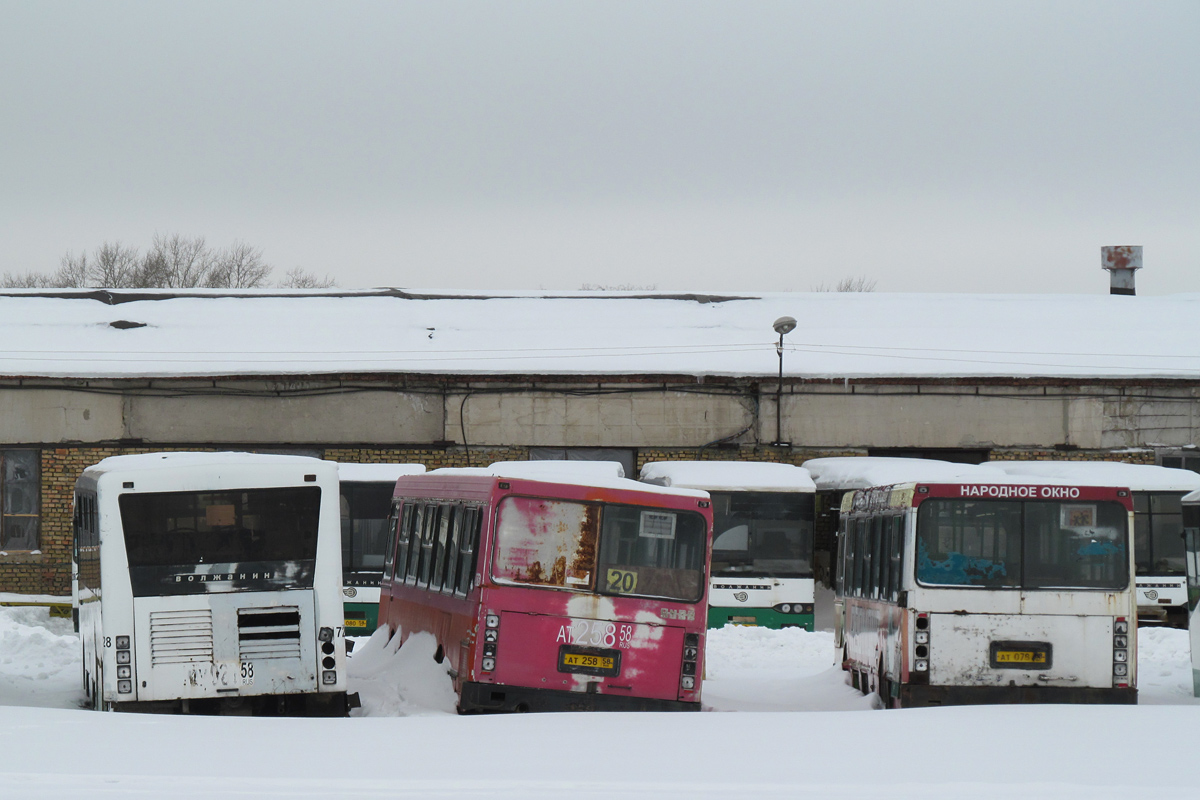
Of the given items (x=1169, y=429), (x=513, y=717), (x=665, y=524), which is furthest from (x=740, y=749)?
(x=1169, y=429)

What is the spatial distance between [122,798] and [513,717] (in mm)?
4503

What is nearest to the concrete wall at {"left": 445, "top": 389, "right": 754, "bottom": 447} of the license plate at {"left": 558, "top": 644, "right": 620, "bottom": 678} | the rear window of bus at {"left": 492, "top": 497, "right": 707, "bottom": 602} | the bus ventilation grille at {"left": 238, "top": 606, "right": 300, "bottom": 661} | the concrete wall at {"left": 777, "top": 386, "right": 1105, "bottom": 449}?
the concrete wall at {"left": 777, "top": 386, "right": 1105, "bottom": 449}

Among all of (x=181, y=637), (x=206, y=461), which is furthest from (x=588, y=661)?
(x=206, y=461)

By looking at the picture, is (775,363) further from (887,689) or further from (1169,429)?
(887,689)

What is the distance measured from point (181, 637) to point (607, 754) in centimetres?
464

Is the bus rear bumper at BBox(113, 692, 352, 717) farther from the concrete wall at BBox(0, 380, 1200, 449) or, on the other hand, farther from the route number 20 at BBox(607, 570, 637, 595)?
the concrete wall at BBox(0, 380, 1200, 449)

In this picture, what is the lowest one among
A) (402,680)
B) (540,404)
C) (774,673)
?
(774,673)

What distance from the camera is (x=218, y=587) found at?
1194 cm

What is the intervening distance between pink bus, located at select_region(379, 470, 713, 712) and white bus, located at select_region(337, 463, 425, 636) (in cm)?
960

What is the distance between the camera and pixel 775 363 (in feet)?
97.5

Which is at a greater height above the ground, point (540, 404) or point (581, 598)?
point (540, 404)

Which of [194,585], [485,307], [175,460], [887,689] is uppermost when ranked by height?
→ [485,307]

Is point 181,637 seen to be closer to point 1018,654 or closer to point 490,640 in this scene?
point 490,640

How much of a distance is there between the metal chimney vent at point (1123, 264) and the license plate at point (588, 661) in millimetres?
32576
